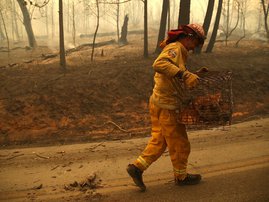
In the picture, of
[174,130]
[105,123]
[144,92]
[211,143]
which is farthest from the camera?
[144,92]

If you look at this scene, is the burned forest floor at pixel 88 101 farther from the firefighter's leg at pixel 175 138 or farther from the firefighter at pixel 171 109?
the firefighter's leg at pixel 175 138

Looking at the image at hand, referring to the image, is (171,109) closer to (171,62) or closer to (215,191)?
(171,62)

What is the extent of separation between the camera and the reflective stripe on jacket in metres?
3.88

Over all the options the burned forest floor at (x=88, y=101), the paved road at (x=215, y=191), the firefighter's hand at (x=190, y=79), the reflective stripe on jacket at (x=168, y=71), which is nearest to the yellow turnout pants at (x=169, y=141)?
the reflective stripe on jacket at (x=168, y=71)

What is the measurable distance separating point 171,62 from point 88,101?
210 inches

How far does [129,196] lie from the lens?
4.26m

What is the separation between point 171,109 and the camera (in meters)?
Result: 4.16

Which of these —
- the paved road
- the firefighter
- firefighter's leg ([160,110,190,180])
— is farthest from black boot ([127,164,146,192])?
firefighter's leg ([160,110,190,180])

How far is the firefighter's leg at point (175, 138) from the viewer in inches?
164

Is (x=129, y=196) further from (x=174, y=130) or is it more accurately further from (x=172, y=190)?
(x=174, y=130)

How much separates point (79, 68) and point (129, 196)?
880 cm

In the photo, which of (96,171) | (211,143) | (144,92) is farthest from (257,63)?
(96,171)

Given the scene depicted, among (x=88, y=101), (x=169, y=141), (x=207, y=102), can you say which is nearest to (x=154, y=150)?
(x=169, y=141)

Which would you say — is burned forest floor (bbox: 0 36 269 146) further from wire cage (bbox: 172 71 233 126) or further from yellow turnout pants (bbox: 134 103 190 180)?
wire cage (bbox: 172 71 233 126)
